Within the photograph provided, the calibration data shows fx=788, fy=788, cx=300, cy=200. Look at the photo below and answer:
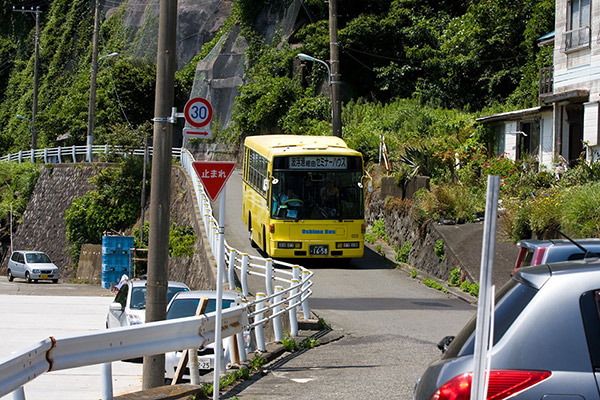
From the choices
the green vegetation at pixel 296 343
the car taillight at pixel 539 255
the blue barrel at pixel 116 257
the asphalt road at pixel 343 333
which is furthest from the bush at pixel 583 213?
the blue barrel at pixel 116 257

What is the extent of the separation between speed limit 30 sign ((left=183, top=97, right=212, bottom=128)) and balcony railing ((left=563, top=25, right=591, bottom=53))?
52.0 ft

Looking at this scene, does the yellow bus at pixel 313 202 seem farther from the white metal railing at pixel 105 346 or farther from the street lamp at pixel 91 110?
the street lamp at pixel 91 110

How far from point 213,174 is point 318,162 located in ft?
40.3

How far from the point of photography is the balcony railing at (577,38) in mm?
23291

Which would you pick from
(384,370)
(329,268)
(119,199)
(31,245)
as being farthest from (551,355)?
Result: (31,245)

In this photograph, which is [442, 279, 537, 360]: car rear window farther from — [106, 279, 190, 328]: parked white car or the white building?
the white building

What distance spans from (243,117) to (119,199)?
9.30 meters

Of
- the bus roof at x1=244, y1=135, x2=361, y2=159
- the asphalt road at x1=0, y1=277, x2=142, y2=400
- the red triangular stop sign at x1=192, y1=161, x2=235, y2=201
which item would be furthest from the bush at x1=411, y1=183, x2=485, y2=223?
the red triangular stop sign at x1=192, y1=161, x2=235, y2=201

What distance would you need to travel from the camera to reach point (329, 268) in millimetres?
23016

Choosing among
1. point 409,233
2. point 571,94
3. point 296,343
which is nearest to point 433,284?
point 409,233

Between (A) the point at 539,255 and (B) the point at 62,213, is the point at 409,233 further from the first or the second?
(B) the point at 62,213

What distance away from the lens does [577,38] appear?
2375cm

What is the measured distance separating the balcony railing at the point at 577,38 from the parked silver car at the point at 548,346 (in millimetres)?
20845

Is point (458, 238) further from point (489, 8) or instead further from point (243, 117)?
point (243, 117)
